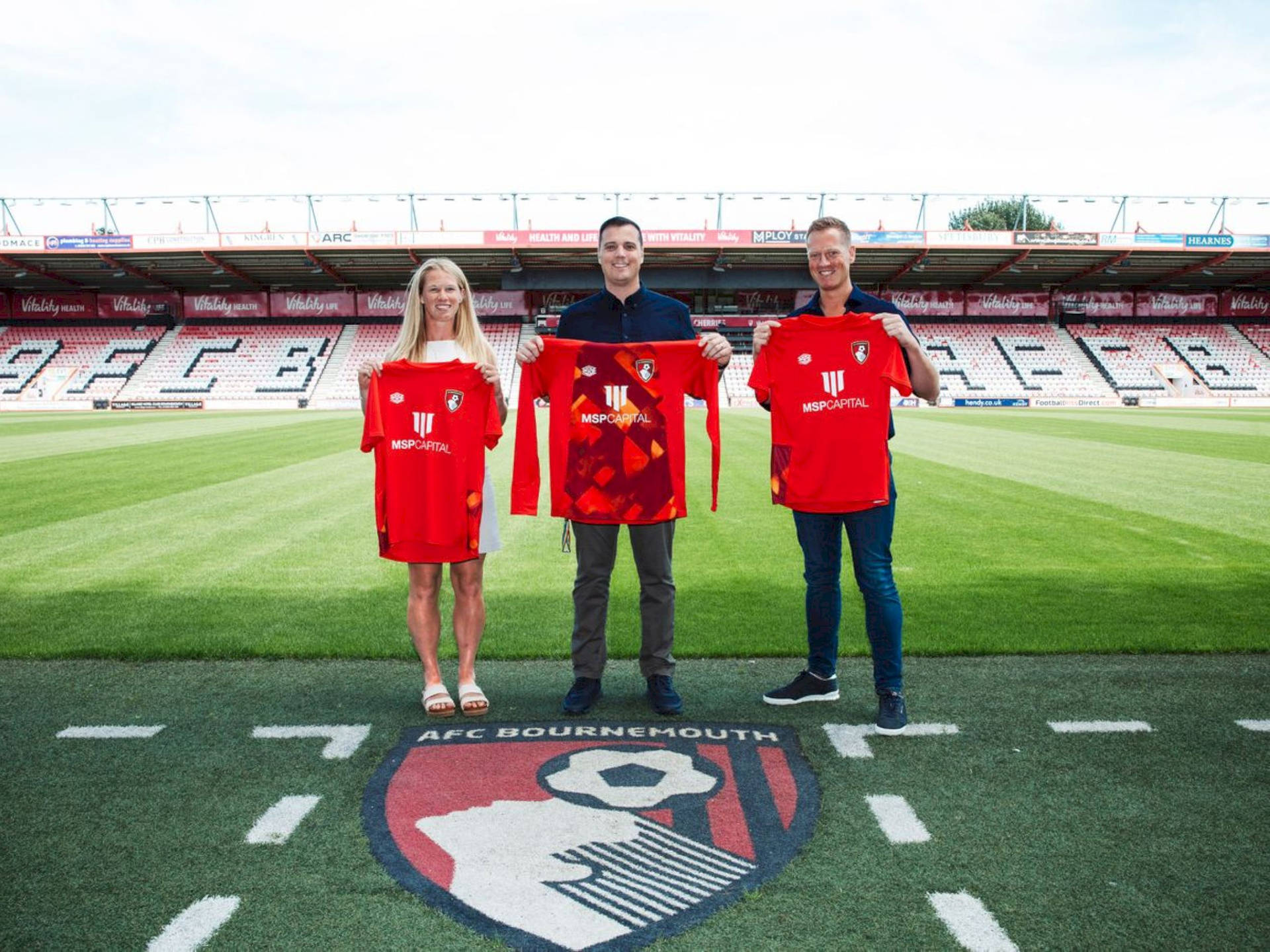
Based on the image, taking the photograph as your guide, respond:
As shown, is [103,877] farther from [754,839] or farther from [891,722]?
[891,722]

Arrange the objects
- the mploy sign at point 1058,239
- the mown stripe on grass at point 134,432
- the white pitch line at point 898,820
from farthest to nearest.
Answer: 1. the mploy sign at point 1058,239
2. the mown stripe on grass at point 134,432
3. the white pitch line at point 898,820

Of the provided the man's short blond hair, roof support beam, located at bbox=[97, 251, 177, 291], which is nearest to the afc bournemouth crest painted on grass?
the man's short blond hair

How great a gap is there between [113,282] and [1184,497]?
151 feet

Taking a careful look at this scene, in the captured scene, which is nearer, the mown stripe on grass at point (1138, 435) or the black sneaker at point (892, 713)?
the black sneaker at point (892, 713)

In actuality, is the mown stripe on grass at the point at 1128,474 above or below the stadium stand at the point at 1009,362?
below

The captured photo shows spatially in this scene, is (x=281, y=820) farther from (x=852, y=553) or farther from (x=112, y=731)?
(x=852, y=553)

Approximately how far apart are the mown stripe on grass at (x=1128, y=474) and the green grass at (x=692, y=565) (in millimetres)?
58

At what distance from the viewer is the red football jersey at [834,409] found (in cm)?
346

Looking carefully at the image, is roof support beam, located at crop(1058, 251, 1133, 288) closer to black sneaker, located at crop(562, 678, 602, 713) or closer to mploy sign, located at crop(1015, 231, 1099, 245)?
mploy sign, located at crop(1015, 231, 1099, 245)

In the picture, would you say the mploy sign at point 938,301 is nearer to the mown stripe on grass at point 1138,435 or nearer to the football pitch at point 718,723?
the mown stripe on grass at point 1138,435

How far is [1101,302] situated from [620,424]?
155ft

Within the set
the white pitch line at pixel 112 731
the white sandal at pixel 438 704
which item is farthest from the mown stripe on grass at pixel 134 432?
the white sandal at pixel 438 704

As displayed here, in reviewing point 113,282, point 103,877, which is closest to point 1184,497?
point 103,877

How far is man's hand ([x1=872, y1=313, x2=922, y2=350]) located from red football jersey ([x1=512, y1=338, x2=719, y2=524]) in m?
0.71
